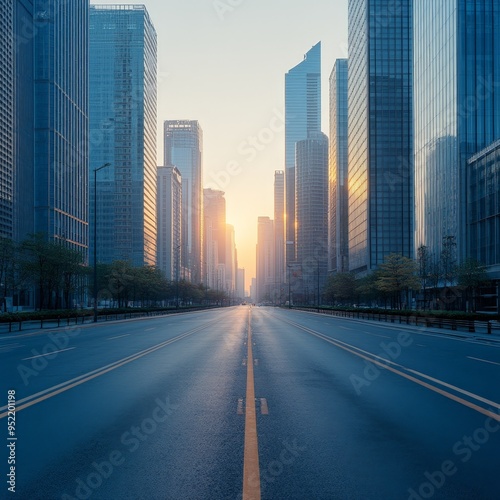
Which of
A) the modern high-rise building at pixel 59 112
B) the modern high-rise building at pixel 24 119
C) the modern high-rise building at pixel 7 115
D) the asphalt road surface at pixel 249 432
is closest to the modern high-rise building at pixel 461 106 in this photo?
the asphalt road surface at pixel 249 432

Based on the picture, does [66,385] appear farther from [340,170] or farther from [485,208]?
[340,170]

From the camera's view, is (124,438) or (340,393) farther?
(340,393)

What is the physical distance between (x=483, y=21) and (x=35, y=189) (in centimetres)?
10102

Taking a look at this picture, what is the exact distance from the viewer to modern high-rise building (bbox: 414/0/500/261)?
86.3 m

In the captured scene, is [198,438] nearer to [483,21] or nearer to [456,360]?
[456,360]

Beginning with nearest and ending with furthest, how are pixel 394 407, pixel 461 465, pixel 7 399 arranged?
pixel 461 465
pixel 394 407
pixel 7 399

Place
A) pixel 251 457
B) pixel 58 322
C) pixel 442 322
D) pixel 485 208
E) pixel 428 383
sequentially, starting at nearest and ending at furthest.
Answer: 1. pixel 251 457
2. pixel 428 383
3. pixel 442 322
4. pixel 58 322
5. pixel 485 208

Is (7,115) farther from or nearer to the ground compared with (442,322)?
farther from the ground

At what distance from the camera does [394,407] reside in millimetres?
9766

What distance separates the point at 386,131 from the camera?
125 m

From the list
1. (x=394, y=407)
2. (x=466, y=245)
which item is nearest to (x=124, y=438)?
(x=394, y=407)

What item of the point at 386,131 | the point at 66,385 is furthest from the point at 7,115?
the point at 66,385

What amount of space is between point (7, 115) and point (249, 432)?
119262 millimetres

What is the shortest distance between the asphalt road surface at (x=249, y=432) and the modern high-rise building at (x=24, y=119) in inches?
4424
